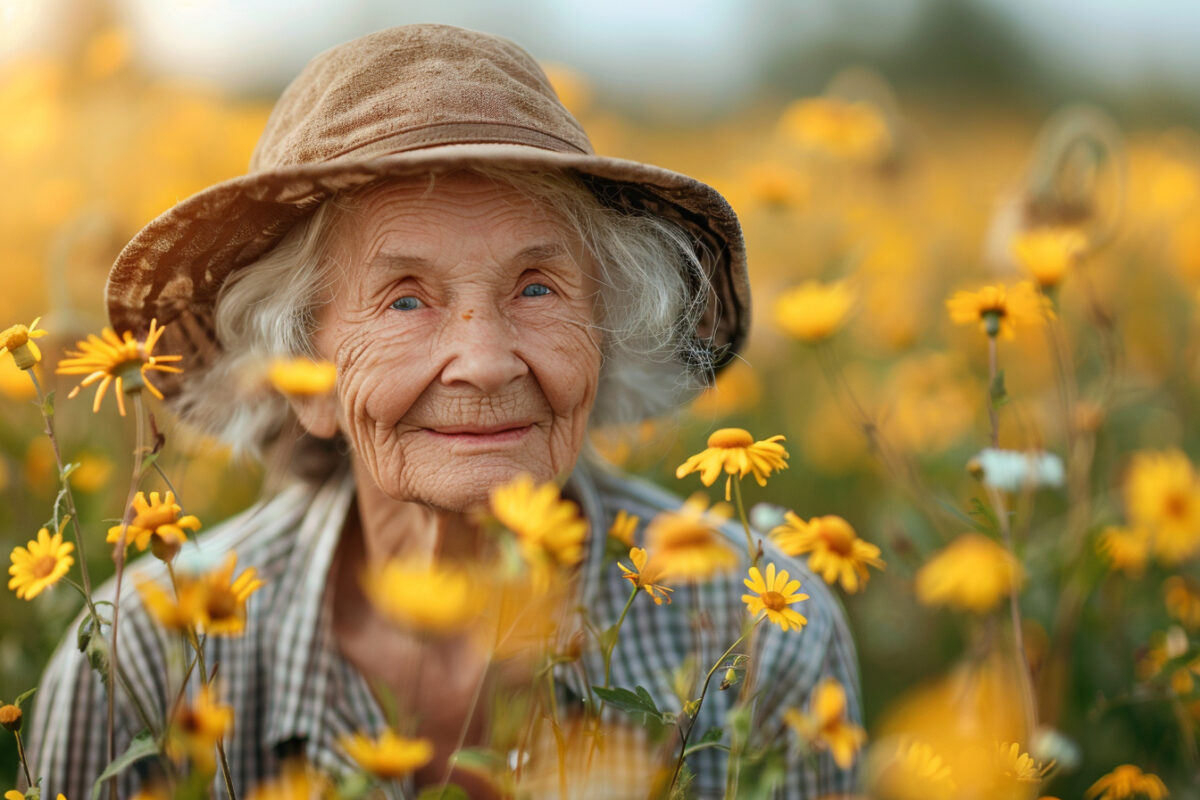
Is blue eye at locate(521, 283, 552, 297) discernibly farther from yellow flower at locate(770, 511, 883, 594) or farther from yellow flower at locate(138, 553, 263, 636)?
yellow flower at locate(138, 553, 263, 636)

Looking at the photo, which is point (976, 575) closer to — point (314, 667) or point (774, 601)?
point (774, 601)

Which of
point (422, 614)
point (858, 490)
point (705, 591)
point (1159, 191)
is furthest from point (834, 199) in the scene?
point (422, 614)

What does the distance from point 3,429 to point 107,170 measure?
192cm

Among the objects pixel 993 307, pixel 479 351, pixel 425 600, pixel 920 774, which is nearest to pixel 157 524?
pixel 425 600

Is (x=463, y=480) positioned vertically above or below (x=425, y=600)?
above

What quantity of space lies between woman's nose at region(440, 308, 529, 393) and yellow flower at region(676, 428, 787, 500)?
31cm

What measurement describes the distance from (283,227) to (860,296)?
7.23 feet

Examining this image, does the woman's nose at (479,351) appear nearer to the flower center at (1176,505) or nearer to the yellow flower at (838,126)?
the flower center at (1176,505)

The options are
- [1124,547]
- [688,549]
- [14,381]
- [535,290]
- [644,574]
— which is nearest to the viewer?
[688,549]

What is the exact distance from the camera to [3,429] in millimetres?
2123

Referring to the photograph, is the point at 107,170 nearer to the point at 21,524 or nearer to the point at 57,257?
the point at 57,257

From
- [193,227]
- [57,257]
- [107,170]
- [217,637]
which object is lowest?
[217,637]

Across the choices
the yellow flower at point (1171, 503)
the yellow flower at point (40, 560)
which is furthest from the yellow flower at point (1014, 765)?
the yellow flower at point (40, 560)

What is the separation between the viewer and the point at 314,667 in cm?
167
